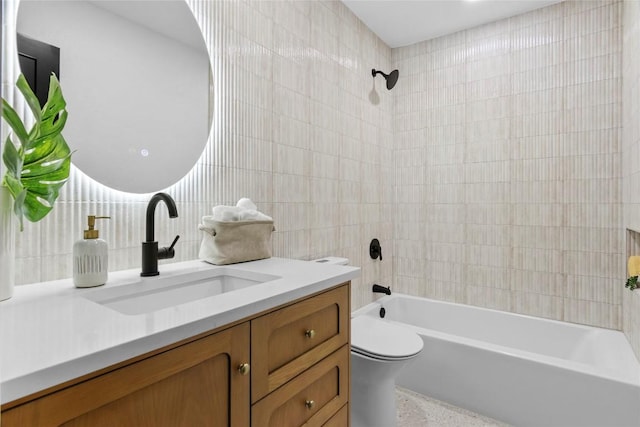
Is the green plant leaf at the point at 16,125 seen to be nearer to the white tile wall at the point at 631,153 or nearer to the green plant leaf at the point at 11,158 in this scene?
the green plant leaf at the point at 11,158

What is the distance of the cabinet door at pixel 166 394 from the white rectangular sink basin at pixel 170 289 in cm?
39

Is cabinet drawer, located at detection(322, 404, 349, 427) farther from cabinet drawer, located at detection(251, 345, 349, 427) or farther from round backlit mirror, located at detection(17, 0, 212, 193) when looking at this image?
round backlit mirror, located at detection(17, 0, 212, 193)

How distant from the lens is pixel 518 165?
2432 millimetres

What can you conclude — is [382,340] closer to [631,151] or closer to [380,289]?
[380,289]

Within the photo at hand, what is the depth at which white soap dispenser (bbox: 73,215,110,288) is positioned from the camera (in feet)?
3.03

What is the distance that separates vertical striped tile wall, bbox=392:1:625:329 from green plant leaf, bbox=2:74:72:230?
97.8 inches

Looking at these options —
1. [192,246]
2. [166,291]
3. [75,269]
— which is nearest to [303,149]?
[192,246]

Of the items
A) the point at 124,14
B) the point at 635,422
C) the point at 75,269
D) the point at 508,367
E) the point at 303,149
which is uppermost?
the point at 124,14

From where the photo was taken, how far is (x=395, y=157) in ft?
9.82

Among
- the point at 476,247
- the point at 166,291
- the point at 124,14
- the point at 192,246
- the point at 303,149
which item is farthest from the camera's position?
the point at 476,247

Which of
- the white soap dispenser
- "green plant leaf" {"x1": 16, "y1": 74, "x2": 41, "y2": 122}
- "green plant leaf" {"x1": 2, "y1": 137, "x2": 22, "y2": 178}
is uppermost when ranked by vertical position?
"green plant leaf" {"x1": 16, "y1": 74, "x2": 41, "y2": 122}

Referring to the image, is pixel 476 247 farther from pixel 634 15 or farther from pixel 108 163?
pixel 108 163

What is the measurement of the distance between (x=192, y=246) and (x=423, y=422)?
1.53 m

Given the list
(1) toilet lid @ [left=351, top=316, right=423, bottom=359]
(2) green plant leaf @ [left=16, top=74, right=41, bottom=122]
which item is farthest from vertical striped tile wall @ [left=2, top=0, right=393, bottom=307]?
Answer: (1) toilet lid @ [left=351, top=316, right=423, bottom=359]
